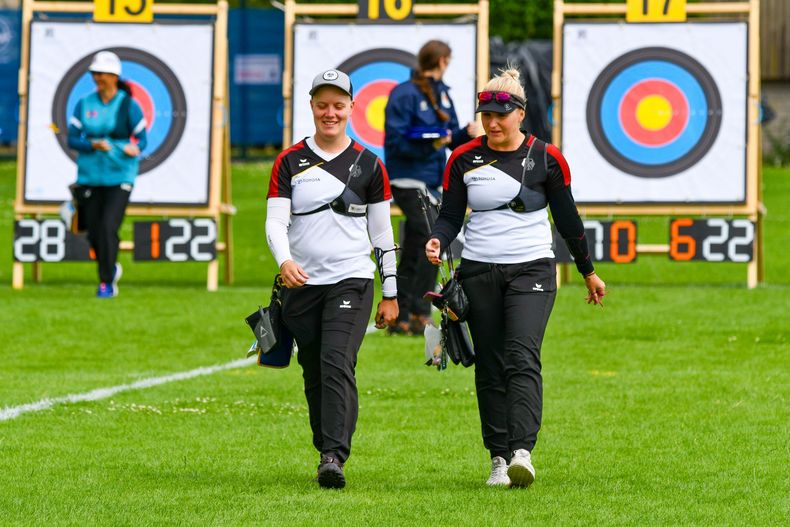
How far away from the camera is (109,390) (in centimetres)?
988

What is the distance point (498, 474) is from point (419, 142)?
5.45 metres

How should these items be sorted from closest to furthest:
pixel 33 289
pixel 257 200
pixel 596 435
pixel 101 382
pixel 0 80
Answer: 1. pixel 596 435
2. pixel 101 382
3. pixel 33 289
4. pixel 257 200
5. pixel 0 80

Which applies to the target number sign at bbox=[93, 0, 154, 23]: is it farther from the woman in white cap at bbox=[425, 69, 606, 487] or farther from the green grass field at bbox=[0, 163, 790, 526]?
the woman in white cap at bbox=[425, 69, 606, 487]

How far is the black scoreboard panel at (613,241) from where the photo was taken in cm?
1584

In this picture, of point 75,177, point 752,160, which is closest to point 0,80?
point 75,177

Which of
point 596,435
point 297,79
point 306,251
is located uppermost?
point 297,79

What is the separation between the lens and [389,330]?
41.8ft

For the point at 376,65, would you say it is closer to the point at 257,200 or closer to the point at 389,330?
the point at 389,330

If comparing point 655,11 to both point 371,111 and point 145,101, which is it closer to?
point 371,111

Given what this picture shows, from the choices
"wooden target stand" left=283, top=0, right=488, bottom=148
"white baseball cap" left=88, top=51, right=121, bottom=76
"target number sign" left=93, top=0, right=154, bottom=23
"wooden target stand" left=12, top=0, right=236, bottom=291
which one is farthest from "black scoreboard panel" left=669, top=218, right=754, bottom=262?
"target number sign" left=93, top=0, right=154, bottom=23

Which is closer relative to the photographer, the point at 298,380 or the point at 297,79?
the point at 298,380

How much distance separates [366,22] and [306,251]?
9.64m

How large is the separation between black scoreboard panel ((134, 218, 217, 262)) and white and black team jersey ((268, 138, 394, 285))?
8977 millimetres

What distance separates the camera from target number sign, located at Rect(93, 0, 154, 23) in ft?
54.3
